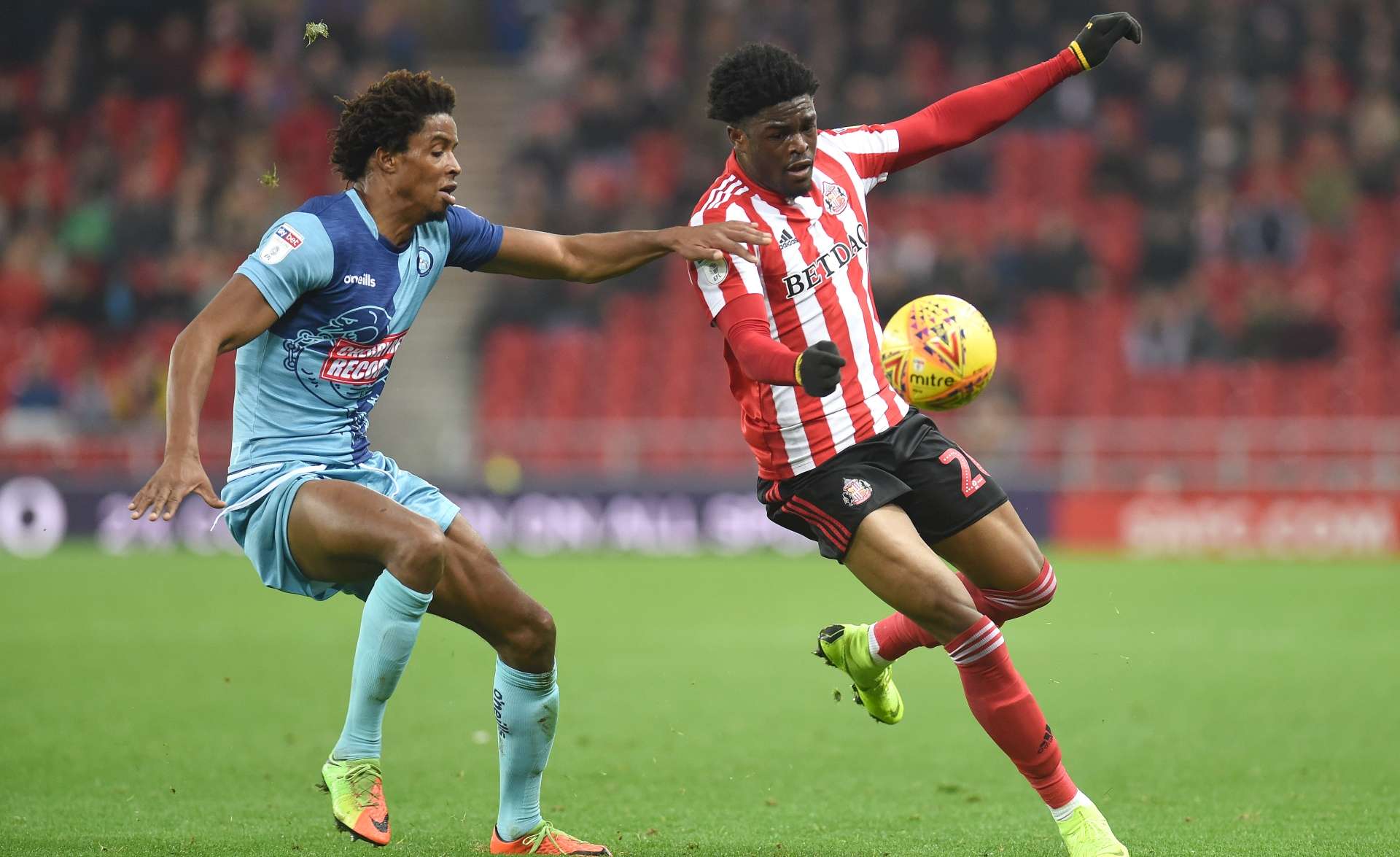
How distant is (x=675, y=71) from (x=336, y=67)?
529 cm

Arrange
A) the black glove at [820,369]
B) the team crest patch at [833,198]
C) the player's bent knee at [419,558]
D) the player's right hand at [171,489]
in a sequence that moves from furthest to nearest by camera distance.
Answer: the team crest patch at [833,198] → the player's bent knee at [419,558] → the black glove at [820,369] → the player's right hand at [171,489]

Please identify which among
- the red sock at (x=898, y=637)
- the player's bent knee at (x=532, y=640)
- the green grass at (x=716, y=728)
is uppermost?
the player's bent knee at (x=532, y=640)

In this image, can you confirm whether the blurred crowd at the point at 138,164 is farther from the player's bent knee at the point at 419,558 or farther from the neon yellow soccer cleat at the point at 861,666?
the player's bent knee at the point at 419,558

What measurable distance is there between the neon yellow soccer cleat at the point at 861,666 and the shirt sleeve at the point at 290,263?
2442 millimetres

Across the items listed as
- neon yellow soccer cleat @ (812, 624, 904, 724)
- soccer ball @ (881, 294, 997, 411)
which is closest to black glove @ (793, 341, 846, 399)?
soccer ball @ (881, 294, 997, 411)

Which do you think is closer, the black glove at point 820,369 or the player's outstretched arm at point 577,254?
the black glove at point 820,369

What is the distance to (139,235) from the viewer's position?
22.7m

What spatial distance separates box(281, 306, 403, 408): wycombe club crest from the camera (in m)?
5.39

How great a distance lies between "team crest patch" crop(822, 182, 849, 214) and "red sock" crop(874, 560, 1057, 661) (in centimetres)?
142

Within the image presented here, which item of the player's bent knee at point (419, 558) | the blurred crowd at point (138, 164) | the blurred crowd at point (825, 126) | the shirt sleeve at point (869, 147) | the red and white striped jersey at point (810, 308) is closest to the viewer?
the player's bent knee at point (419, 558)

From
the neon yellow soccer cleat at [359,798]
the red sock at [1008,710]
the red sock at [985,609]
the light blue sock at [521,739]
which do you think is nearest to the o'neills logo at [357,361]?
the light blue sock at [521,739]

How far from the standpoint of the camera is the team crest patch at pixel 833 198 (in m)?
5.82

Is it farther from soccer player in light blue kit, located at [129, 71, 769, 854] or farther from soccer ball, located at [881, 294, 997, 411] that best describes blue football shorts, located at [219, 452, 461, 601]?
soccer ball, located at [881, 294, 997, 411]

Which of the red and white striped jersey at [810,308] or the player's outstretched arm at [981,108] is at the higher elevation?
the player's outstretched arm at [981,108]
